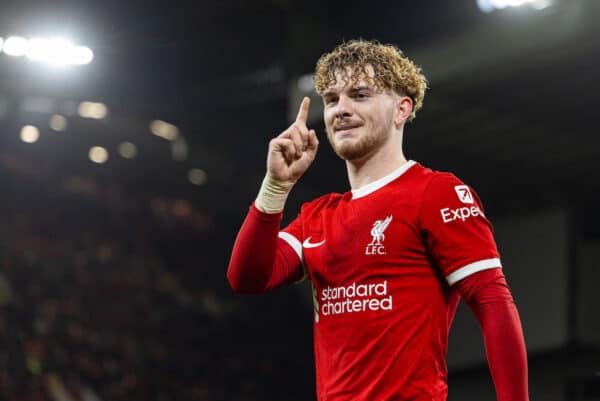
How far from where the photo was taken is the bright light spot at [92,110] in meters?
15.5

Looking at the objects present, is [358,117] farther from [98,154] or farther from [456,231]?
[98,154]

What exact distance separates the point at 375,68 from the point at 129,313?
1475 cm

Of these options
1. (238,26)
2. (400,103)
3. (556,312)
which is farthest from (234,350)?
(400,103)

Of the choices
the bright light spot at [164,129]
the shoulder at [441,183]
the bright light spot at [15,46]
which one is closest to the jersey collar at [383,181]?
the shoulder at [441,183]

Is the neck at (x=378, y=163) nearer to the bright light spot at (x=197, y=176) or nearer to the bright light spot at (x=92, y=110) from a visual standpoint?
the bright light spot at (x=92, y=110)

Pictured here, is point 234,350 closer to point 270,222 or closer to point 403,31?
point 403,31

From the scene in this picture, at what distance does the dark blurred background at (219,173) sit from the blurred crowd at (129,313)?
44mm

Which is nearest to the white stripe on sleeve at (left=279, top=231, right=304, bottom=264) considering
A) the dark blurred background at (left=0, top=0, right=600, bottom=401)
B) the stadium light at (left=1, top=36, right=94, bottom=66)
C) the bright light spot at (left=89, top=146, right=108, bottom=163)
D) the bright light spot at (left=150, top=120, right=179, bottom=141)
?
the dark blurred background at (left=0, top=0, right=600, bottom=401)

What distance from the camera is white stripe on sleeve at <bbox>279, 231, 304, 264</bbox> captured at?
104 inches

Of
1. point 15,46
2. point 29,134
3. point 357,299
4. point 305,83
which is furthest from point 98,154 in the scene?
point 357,299

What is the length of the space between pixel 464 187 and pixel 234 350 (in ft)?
50.7

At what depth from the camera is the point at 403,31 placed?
11.4m

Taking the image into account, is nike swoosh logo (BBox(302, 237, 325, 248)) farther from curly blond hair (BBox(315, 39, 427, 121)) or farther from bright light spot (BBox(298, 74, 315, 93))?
bright light spot (BBox(298, 74, 315, 93))

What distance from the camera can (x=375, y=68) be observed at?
2582 millimetres
